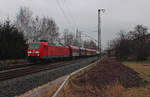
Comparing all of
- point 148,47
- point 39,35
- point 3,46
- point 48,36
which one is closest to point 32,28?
point 39,35

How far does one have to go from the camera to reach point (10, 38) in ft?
87.6

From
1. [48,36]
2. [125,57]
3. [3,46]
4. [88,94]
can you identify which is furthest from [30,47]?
[125,57]

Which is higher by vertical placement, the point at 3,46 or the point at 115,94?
the point at 3,46

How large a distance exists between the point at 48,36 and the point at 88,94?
4244cm

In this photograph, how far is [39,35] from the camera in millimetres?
44062

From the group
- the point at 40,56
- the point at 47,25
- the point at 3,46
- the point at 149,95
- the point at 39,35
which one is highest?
the point at 47,25

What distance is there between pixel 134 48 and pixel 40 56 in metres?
33.7

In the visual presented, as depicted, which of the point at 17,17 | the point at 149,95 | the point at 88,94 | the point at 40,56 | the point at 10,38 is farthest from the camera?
the point at 17,17

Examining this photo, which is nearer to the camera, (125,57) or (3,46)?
(3,46)

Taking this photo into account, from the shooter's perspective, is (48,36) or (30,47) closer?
(30,47)

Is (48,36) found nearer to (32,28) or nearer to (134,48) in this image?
(32,28)

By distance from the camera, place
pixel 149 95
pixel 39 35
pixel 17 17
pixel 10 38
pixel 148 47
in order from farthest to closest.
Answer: pixel 148 47, pixel 39 35, pixel 17 17, pixel 10 38, pixel 149 95

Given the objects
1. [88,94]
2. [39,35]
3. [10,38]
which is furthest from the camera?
[39,35]

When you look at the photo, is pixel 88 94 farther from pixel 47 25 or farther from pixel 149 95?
pixel 47 25
